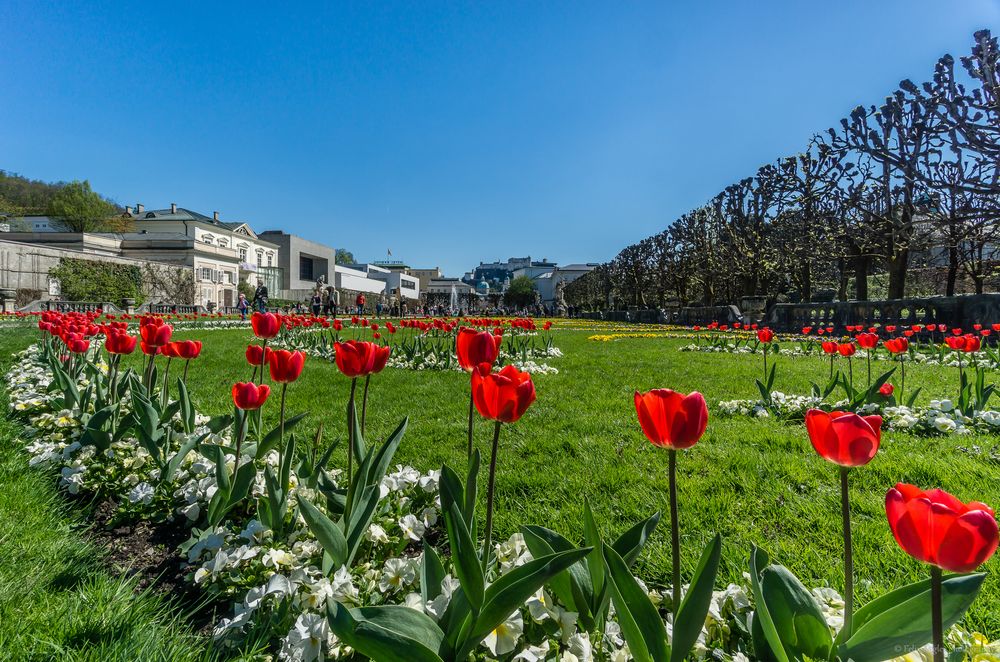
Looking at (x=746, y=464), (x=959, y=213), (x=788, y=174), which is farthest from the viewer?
(x=788, y=174)

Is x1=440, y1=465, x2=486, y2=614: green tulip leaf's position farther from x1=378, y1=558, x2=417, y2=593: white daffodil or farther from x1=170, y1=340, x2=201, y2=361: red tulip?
x1=170, y1=340, x2=201, y2=361: red tulip

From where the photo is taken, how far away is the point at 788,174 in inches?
868

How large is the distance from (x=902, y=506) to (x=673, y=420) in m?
0.38

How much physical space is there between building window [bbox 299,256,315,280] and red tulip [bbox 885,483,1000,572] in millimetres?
81259

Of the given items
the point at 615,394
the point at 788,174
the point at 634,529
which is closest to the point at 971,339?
the point at 615,394

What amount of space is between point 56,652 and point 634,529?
5.00 feet

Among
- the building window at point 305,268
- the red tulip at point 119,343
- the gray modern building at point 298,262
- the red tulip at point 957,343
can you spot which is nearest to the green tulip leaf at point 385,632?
the red tulip at point 119,343

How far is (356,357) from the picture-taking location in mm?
1728

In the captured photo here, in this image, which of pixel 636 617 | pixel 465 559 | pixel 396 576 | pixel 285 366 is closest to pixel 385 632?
pixel 465 559

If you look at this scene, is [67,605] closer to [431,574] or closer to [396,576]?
[396,576]

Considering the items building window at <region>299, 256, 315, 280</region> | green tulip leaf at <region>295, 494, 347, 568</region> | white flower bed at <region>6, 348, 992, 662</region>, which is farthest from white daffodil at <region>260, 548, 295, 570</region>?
building window at <region>299, 256, 315, 280</region>

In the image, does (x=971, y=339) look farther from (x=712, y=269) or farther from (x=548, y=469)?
(x=712, y=269)

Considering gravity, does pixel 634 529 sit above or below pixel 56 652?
above

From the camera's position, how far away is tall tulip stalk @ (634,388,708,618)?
3.29 feet
